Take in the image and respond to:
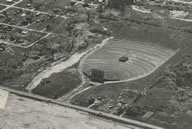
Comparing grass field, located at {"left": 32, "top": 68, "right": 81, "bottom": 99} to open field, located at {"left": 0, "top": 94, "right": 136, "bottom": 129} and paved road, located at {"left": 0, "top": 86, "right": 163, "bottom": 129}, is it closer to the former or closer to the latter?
paved road, located at {"left": 0, "top": 86, "right": 163, "bottom": 129}

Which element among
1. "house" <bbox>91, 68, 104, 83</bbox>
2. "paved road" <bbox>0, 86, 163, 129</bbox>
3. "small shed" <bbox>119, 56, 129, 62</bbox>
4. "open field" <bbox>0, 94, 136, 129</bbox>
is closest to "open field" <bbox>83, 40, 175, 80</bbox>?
"small shed" <bbox>119, 56, 129, 62</bbox>

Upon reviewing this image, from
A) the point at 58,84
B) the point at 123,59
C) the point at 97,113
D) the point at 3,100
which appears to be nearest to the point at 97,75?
the point at 58,84

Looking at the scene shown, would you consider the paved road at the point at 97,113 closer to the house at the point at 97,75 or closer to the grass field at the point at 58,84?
the grass field at the point at 58,84

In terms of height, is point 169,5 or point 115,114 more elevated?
point 169,5

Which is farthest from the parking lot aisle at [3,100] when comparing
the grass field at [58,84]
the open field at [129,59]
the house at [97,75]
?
the open field at [129,59]

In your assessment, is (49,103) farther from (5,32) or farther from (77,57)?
(5,32)

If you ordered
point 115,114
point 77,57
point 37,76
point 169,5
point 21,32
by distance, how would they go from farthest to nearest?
point 169,5 → point 21,32 → point 77,57 → point 37,76 → point 115,114

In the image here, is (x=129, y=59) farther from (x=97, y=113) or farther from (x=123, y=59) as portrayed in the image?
(x=97, y=113)

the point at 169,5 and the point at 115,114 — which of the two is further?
the point at 169,5

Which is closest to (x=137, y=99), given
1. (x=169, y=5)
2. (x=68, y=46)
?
(x=68, y=46)
